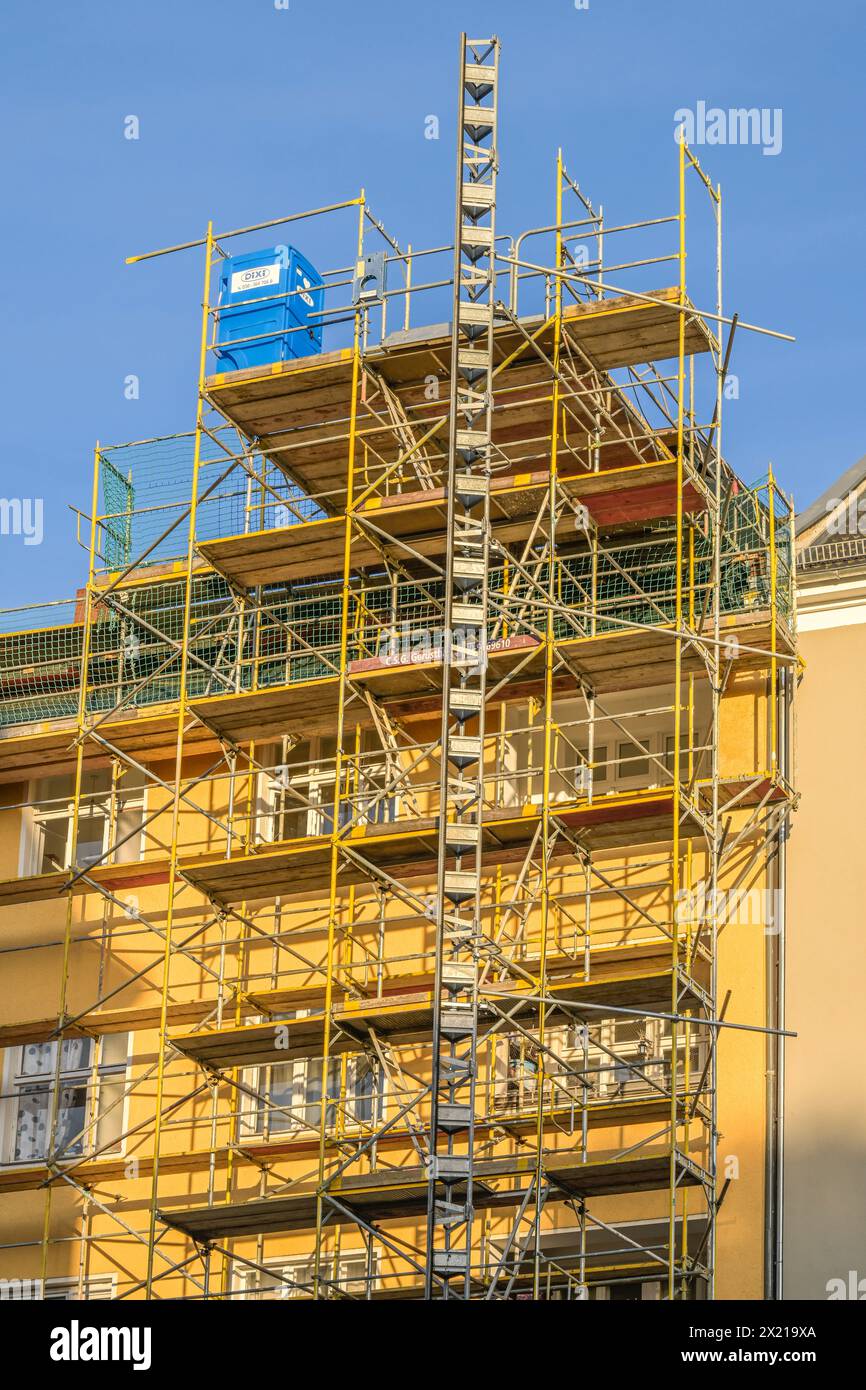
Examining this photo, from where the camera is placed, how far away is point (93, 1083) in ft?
101

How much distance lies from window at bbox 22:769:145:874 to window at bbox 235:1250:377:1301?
5278 millimetres

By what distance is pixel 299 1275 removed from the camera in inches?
1144

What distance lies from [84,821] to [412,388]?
6.42 metres

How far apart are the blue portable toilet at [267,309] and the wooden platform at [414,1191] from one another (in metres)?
9.61

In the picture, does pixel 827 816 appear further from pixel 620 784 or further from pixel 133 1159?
pixel 133 1159

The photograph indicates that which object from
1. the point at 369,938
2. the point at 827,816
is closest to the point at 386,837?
the point at 369,938

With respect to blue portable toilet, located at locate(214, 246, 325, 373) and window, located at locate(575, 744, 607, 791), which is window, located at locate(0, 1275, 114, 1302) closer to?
window, located at locate(575, 744, 607, 791)

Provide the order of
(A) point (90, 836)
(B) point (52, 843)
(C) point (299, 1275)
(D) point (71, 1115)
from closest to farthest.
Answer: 1. (C) point (299, 1275)
2. (D) point (71, 1115)
3. (A) point (90, 836)
4. (B) point (52, 843)

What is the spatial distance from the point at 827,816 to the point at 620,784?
8.33ft

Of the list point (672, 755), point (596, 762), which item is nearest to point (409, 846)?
point (596, 762)

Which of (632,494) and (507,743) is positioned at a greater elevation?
(632,494)

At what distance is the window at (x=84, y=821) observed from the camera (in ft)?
107

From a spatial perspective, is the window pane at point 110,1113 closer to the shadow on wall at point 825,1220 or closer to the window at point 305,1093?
the window at point 305,1093

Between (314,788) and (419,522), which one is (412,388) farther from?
(314,788)
